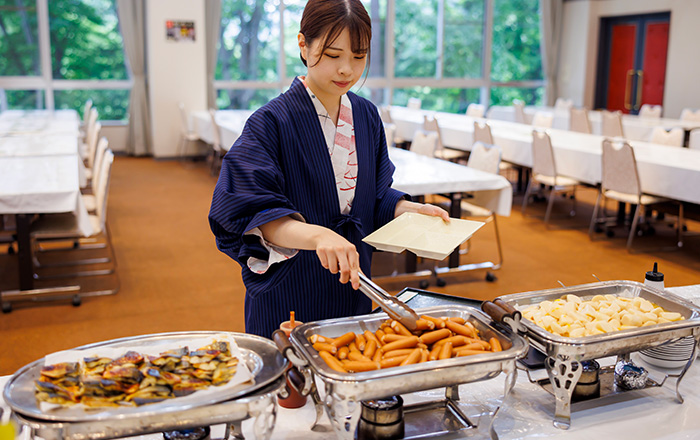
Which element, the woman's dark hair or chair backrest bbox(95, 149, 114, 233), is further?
chair backrest bbox(95, 149, 114, 233)

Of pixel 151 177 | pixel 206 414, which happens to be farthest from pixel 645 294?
pixel 151 177

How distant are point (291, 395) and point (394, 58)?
1001cm

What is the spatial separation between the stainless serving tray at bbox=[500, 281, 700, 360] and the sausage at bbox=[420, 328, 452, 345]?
0.58 feet

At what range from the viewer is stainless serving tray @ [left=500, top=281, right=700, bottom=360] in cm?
125

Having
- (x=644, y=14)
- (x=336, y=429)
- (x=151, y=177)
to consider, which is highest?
(x=644, y=14)

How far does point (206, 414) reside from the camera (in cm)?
99

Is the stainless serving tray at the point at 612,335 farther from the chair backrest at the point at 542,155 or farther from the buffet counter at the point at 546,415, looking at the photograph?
the chair backrest at the point at 542,155

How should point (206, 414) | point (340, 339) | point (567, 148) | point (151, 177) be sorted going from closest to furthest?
point (206, 414), point (340, 339), point (567, 148), point (151, 177)

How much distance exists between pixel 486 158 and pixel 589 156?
113 cm

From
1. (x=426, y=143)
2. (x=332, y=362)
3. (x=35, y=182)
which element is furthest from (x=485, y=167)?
(x=332, y=362)

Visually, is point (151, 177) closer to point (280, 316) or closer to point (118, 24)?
point (118, 24)

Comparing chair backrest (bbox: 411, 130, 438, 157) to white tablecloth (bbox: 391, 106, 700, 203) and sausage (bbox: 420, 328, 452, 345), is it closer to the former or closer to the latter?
white tablecloth (bbox: 391, 106, 700, 203)

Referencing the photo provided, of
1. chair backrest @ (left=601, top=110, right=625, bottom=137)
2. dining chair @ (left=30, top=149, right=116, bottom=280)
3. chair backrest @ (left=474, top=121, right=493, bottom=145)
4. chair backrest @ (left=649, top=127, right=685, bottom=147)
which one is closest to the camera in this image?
dining chair @ (left=30, top=149, right=116, bottom=280)

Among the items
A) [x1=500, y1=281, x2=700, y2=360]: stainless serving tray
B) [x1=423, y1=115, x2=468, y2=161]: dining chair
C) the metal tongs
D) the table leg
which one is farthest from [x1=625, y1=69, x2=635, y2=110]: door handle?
the metal tongs
